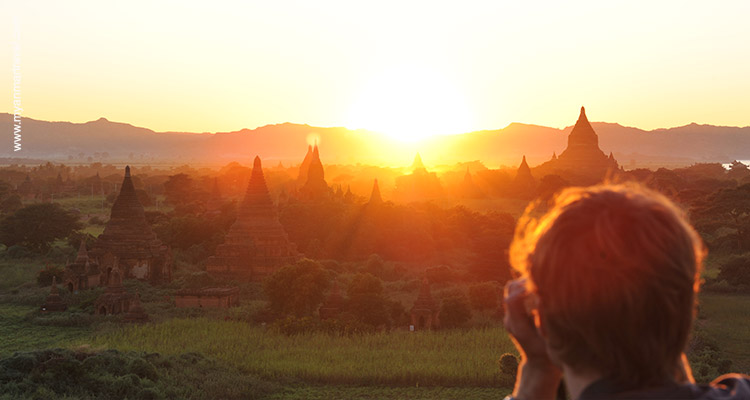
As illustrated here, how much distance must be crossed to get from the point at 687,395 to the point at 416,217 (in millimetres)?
43194

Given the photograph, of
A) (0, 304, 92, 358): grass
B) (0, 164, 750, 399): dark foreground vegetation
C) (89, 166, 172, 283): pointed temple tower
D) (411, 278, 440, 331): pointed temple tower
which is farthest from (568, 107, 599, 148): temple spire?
(0, 304, 92, 358): grass

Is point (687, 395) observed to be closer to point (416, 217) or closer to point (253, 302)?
point (253, 302)

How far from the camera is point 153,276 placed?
3262 cm

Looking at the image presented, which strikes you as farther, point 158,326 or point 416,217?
point 416,217

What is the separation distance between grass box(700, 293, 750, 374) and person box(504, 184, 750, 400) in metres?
18.6

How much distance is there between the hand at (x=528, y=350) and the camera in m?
2.00

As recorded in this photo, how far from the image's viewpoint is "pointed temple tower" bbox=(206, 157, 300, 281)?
110 feet

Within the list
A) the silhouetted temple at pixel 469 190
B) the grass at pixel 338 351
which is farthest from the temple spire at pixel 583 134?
the grass at pixel 338 351

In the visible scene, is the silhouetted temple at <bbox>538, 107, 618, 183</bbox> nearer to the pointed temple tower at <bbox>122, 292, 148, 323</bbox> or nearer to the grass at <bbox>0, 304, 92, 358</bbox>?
the pointed temple tower at <bbox>122, 292, 148, 323</bbox>

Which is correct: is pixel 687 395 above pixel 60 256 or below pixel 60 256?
above

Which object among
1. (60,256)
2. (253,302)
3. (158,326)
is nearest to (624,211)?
(158,326)

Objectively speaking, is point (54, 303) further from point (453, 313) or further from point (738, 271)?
point (738, 271)

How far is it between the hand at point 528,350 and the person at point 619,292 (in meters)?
0.08

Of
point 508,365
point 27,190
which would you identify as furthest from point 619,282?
point 27,190
